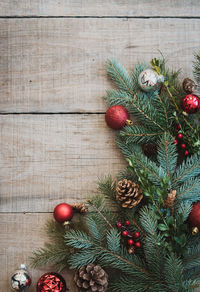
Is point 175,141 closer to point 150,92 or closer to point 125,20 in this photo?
point 150,92

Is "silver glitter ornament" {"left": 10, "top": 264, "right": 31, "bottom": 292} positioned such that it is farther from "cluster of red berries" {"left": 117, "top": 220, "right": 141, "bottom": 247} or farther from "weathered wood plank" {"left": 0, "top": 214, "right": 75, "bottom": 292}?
"cluster of red berries" {"left": 117, "top": 220, "right": 141, "bottom": 247}

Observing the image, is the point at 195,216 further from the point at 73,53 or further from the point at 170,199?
the point at 73,53

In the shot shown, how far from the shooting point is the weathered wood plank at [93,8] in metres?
0.98

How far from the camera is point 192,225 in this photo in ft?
2.70

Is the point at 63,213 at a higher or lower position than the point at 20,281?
higher

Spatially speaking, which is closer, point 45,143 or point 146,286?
point 146,286

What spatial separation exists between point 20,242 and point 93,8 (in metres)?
0.74

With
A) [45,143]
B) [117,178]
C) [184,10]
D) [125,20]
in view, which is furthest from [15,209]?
[184,10]

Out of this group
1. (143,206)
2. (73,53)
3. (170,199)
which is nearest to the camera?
(170,199)

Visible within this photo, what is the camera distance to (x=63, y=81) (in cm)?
97

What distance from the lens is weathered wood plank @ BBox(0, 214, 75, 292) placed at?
91 cm

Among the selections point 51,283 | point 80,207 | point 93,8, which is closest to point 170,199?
point 80,207

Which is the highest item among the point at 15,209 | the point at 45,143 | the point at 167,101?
the point at 167,101

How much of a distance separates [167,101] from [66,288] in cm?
60
